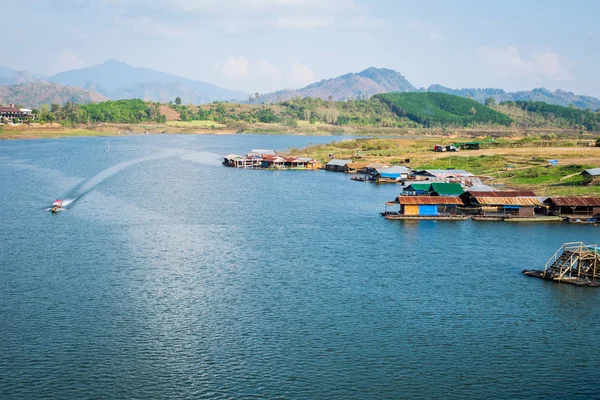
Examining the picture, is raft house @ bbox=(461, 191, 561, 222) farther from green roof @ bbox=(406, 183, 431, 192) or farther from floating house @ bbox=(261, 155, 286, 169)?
floating house @ bbox=(261, 155, 286, 169)

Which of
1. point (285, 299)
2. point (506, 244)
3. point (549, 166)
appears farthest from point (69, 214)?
point (549, 166)

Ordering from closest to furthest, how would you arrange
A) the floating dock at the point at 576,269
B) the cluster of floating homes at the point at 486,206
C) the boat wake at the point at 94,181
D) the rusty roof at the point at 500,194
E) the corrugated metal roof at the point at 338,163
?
the floating dock at the point at 576,269 < the cluster of floating homes at the point at 486,206 < the rusty roof at the point at 500,194 < the boat wake at the point at 94,181 < the corrugated metal roof at the point at 338,163

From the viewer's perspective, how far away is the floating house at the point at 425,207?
178 ft

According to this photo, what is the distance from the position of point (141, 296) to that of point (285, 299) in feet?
25.3

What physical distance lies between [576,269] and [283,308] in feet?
63.9

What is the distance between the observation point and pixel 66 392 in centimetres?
2244

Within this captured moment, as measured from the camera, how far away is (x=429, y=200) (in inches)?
2168

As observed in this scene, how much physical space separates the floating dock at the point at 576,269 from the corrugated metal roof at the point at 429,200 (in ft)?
57.9

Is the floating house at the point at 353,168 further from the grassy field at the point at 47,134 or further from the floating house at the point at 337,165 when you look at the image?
the grassy field at the point at 47,134

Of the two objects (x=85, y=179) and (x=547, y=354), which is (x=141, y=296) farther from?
(x=85, y=179)

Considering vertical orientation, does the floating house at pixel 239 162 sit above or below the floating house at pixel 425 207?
above

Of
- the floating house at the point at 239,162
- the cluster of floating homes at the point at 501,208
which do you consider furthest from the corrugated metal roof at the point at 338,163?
the cluster of floating homes at the point at 501,208

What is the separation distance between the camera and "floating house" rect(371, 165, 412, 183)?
80.8 m

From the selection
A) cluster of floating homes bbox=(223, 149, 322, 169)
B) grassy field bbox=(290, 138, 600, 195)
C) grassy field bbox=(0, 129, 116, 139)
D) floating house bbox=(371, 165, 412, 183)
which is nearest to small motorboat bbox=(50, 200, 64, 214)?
floating house bbox=(371, 165, 412, 183)
